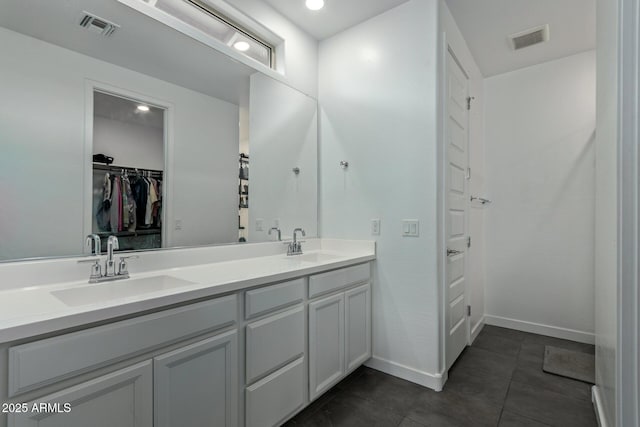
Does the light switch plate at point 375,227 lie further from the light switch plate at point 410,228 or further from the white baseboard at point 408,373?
the white baseboard at point 408,373

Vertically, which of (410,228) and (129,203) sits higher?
(129,203)

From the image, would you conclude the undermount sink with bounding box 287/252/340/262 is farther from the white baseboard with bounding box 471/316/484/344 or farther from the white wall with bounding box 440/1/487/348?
the white baseboard with bounding box 471/316/484/344

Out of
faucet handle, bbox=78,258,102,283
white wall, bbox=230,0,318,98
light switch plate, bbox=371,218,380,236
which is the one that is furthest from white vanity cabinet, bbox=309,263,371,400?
white wall, bbox=230,0,318,98

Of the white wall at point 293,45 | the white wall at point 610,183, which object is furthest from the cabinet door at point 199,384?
the white wall at point 293,45

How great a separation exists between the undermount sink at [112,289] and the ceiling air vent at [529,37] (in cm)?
324

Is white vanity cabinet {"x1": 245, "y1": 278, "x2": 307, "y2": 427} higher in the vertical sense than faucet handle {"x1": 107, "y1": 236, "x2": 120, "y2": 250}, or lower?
lower

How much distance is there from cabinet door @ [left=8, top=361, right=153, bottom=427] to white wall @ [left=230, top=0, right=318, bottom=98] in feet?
7.24

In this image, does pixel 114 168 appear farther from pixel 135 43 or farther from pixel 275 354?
pixel 275 354

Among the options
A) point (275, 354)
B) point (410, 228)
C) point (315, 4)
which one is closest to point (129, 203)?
point (275, 354)

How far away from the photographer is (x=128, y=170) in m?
1.60

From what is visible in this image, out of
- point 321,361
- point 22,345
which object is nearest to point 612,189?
point 321,361

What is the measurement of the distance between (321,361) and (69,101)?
1.90 m

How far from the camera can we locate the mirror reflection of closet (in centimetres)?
150

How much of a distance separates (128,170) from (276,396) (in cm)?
141
